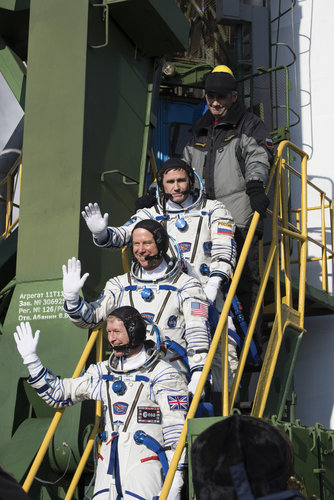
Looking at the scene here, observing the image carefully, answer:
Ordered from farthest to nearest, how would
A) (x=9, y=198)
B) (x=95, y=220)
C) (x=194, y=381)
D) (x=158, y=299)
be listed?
(x=9, y=198)
(x=95, y=220)
(x=158, y=299)
(x=194, y=381)

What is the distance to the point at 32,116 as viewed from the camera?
6570 mm

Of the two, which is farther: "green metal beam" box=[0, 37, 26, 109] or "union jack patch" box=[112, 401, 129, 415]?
"green metal beam" box=[0, 37, 26, 109]

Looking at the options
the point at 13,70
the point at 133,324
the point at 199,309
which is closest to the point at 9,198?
the point at 13,70

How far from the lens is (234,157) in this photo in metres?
5.95

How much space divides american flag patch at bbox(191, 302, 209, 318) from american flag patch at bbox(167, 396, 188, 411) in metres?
0.62

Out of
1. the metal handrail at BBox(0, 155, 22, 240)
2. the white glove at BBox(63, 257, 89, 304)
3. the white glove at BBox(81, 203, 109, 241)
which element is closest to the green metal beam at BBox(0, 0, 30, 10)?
the metal handrail at BBox(0, 155, 22, 240)

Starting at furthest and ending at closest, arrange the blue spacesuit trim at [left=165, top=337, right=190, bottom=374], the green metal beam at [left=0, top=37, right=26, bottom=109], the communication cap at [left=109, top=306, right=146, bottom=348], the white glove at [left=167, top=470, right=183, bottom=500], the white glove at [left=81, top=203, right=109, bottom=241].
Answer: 1. the green metal beam at [left=0, top=37, right=26, bottom=109]
2. the white glove at [left=81, top=203, right=109, bottom=241]
3. the blue spacesuit trim at [left=165, top=337, right=190, bottom=374]
4. the communication cap at [left=109, top=306, right=146, bottom=348]
5. the white glove at [left=167, top=470, right=183, bottom=500]

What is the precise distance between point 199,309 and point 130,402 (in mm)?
765

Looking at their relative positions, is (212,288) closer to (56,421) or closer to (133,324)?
(133,324)

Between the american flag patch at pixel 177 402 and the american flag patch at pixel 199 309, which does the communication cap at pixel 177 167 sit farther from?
the american flag patch at pixel 177 402

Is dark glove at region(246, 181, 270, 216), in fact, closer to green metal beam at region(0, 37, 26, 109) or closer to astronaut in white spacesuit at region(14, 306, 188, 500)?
astronaut in white spacesuit at region(14, 306, 188, 500)

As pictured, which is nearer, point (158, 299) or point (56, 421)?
point (56, 421)

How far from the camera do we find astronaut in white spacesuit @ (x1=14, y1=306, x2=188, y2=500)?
155 inches

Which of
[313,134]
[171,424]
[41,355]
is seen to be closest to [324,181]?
[313,134]
